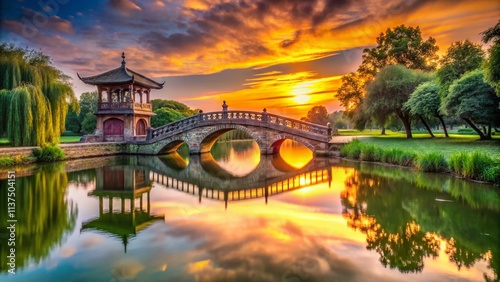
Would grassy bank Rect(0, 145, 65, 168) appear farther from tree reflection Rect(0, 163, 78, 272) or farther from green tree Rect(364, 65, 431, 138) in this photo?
green tree Rect(364, 65, 431, 138)

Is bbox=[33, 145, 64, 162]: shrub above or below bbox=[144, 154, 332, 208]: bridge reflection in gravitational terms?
above

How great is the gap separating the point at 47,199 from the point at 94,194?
1.42 m

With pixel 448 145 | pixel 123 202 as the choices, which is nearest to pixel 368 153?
pixel 448 145

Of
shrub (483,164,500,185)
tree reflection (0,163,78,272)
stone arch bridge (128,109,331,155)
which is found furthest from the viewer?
stone arch bridge (128,109,331,155)

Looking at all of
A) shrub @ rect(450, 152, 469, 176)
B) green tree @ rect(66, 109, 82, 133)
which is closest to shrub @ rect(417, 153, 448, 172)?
shrub @ rect(450, 152, 469, 176)

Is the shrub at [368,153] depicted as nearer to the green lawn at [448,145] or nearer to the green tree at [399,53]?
the green lawn at [448,145]

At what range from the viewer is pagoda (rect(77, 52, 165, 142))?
2706cm

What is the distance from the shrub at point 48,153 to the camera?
1798 cm

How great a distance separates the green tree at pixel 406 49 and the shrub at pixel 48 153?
26835 mm

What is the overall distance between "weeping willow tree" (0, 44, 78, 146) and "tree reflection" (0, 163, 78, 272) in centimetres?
521

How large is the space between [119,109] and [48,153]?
929 centimetres

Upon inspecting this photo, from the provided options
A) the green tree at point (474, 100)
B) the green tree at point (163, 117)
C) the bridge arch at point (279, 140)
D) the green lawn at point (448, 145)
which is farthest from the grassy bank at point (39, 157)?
the green tree at point (474, 100)

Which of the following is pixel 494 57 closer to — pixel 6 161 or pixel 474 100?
pixel 474 100

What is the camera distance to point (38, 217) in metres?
8.23
